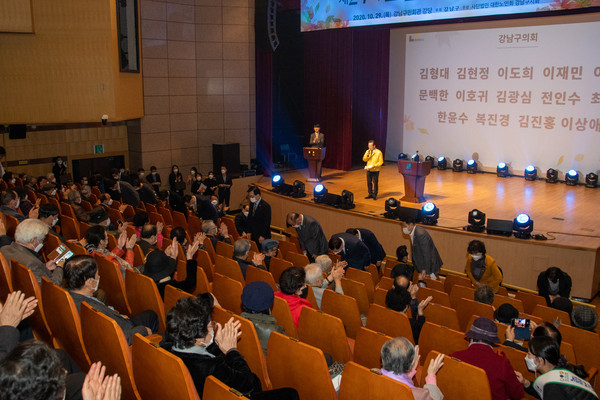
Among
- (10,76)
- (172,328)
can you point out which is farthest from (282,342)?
(10,76)

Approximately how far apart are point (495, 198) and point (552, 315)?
652cm

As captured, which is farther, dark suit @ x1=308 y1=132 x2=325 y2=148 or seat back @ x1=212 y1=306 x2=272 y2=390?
dark suit @ x1=308 y1=132 x2=325 y2=148

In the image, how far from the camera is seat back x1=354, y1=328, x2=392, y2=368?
139 inches

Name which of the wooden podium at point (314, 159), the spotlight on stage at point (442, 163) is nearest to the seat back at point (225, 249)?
the wooden podium at point (314, 159)

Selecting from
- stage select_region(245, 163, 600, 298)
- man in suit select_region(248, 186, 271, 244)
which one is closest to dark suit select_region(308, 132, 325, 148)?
stage select_region(245, 163, 600, 298)

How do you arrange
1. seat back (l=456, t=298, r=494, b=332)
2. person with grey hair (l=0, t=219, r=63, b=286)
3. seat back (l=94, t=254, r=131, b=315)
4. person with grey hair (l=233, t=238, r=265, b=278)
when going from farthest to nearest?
person with grey hair (l=233, t=238, r=265, b=278), seat back (l=456, t=298, r=494, b=332), seat back (l=94, t=254, r=131, b=315), person with grey hair (l=0, t=219, r=63, b=286)

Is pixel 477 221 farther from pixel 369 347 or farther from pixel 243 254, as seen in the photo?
pixel 369 347

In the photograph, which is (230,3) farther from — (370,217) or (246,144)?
(370,217)

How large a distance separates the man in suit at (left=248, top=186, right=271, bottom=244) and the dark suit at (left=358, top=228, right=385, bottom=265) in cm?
133

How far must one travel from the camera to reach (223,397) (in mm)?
2359

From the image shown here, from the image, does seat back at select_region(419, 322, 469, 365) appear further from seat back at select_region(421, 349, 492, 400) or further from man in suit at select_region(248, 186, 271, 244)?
man in suit at select_region(248, 186, 271, 244)

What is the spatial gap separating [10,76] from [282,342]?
961 cm

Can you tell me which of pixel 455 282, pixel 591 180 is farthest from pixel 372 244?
pixel 591 180

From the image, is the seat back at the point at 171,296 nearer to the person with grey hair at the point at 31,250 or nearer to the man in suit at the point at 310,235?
the person with grey hair at the point at 31,250
